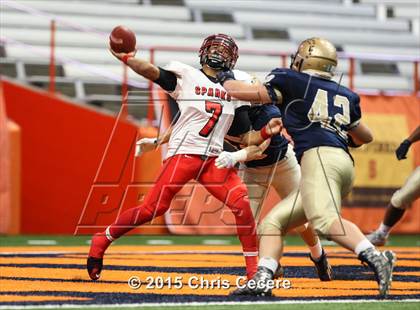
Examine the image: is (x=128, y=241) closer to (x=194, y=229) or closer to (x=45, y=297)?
(x=194, y=229)

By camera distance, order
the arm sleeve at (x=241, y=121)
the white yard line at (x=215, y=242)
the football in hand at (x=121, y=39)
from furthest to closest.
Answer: the white yard line at (x=215, y=242)
the arm sleeve at (x=241, y=121)
the football in hand at (x=121, y=39)

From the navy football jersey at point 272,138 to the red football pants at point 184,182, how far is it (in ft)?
1.23

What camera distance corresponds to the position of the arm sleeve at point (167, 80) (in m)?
5.82

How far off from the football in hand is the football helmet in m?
0.51

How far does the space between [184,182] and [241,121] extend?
1.70ft

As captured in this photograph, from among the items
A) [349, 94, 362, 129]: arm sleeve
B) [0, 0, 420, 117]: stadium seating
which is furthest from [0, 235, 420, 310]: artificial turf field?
[0, 0, 420, 117]: stadium seating

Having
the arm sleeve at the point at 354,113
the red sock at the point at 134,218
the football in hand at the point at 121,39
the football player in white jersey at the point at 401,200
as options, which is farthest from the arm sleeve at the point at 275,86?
the football player in white jersey at the point at 401,200

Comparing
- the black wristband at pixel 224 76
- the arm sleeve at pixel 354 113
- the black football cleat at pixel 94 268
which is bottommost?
the black football cleat at pixel 94 268

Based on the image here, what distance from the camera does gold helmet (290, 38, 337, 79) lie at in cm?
535

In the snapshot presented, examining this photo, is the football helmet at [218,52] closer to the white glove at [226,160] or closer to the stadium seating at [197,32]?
the white glove at [226,160]

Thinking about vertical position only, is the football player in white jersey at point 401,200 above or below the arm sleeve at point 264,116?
below

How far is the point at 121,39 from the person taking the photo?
5574 millimetres

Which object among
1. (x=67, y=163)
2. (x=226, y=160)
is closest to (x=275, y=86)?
(x=226, y=160)

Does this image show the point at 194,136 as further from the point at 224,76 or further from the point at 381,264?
the point at 381,264
